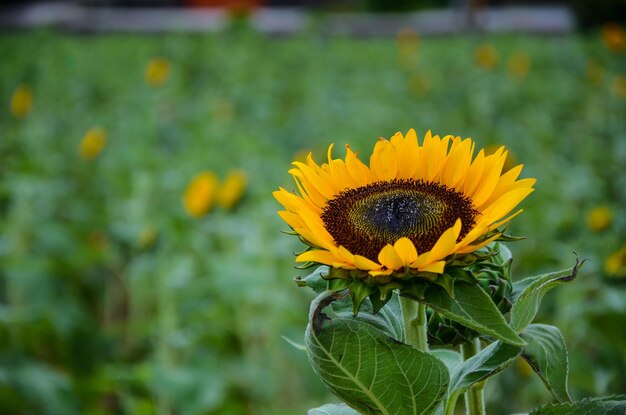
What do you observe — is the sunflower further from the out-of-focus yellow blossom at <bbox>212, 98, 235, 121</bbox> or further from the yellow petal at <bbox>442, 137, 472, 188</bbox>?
the out-of-focus yellow blossom at <bbox>212, 98, 235, 121</bbox>

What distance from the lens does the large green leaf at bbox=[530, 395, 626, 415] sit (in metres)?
0.46

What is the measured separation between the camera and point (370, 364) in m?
0.48

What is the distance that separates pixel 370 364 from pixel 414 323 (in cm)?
4

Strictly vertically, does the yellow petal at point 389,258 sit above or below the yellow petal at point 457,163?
below

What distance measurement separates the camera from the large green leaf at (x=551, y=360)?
484mm

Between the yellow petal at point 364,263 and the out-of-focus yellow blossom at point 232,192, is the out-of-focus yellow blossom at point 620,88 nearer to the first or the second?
the out-of-focus yellow blossom at point 232,192

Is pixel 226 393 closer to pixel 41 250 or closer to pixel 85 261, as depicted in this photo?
pixel 85 261

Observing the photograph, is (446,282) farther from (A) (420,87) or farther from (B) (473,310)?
(A) (420,87)

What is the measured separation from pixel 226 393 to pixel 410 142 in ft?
4.67

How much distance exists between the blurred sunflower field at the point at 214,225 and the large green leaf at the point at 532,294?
0.18m

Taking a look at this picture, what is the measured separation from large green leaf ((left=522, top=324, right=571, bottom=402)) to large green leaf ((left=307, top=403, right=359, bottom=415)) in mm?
121

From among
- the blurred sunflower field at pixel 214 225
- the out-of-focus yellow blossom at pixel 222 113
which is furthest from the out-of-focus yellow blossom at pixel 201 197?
the out-of-focus yellow blossom at pixel 222 113

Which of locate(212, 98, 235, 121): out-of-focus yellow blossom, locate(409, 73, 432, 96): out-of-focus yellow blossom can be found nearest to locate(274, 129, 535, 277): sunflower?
locate(212, 98, 235, 121): out-of-focus yellow blossom

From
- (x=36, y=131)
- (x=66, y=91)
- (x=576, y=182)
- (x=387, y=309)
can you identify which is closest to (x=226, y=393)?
(x=576, y=182)
